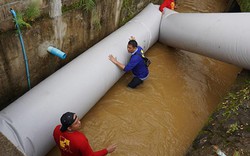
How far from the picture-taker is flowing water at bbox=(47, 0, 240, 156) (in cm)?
347

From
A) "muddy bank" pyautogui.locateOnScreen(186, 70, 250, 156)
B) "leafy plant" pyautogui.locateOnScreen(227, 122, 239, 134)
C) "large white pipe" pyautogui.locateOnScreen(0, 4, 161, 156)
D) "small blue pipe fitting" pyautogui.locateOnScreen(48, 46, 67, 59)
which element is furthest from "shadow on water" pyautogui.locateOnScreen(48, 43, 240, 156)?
"small blue pipe fitting" pyautogui.locateOnScreen(48, 46, 67, 59)

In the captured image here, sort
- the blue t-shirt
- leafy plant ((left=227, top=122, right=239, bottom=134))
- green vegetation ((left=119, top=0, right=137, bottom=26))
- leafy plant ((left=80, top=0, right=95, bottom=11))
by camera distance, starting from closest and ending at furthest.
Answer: leafy plant ((left=227, top=122, right=239, bottom=134))
leafy plant ((left=80, top=0, right=95, bottom=11))
the blue t-shirt
green vegetation ((left=119, top=0, right=137, bottom=26))

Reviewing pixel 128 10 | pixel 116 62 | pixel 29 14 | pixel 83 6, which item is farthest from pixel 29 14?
pixel 128 10

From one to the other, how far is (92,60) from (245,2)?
5083 mm

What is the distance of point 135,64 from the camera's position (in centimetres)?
387

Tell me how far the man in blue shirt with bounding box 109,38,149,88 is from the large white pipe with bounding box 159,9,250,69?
116 centimetres

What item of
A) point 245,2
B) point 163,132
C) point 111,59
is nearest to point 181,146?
point 163,132

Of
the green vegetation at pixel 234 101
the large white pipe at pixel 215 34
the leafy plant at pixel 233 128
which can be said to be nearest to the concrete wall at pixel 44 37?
the large white pipe at pixel 215 34

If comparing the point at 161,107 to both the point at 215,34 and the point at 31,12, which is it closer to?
the point at 215,34

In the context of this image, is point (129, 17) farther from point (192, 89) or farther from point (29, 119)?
point (29, 119)

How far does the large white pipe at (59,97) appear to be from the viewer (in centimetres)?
254

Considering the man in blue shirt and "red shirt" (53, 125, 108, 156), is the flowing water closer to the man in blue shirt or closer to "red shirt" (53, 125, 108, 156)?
the man in blue shirt

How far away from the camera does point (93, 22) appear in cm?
398

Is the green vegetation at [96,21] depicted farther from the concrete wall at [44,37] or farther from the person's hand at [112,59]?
the person's hand at [112,59]
